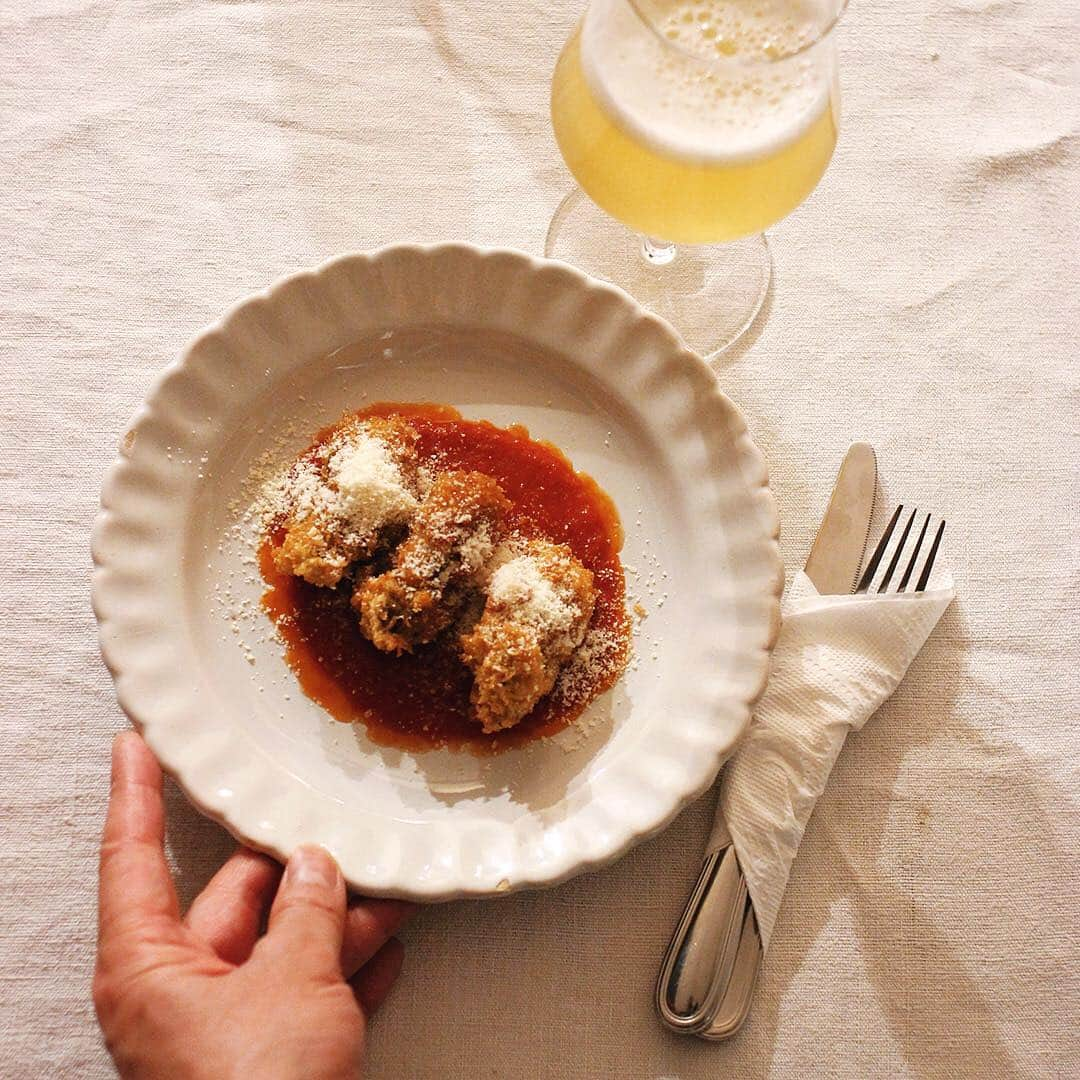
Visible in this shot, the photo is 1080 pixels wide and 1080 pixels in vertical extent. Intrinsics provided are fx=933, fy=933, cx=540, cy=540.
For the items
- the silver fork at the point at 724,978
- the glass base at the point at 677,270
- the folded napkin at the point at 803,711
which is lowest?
the silver fork at the point at 724,978

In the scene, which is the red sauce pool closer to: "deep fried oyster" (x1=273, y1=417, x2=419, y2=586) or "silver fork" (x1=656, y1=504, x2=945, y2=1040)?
"deep fried oyster" (x1=273, y1=417, x2=419, y2=586)

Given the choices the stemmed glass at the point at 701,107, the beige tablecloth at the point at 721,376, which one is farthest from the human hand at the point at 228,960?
the stemmed glass at the point at 701,107

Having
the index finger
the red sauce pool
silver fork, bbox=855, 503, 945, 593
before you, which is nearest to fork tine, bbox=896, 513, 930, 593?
silver fork, bbox=855, 503, 945, 593

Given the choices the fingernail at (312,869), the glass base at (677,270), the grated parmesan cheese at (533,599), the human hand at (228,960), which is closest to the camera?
the human hand at (228,960)

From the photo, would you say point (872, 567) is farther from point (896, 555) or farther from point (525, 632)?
point (525, 632)

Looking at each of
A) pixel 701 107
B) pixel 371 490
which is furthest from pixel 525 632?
pixel 701 107

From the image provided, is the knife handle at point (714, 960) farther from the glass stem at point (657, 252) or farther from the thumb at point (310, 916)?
the glass stem at point (657, 252)
